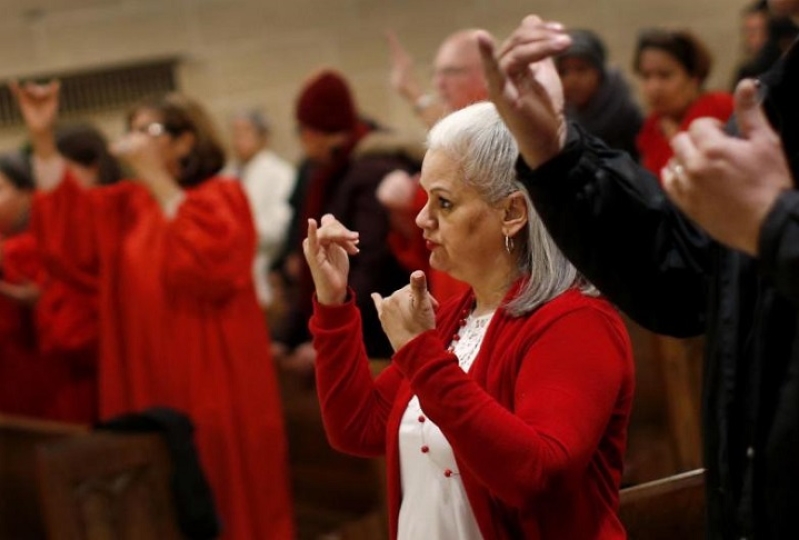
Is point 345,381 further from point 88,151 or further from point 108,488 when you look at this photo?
point 88,151

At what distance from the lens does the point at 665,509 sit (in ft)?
6.54

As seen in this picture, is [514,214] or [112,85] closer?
[514,214]

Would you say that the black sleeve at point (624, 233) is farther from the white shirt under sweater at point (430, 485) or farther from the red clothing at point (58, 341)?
the red clothing at point (58, 341)

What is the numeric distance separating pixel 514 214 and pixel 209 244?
210cm

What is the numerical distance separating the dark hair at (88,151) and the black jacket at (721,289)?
3.16 m

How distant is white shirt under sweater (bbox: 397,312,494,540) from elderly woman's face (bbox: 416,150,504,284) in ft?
0.38

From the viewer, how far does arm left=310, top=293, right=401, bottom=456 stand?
74.0 inches

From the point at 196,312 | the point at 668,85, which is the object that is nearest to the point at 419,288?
the point at 196,312

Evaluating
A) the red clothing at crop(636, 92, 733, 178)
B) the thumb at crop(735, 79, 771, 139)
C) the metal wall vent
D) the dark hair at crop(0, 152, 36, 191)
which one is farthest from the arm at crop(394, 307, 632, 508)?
the metal wall vent

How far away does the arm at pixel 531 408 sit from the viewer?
1.56m

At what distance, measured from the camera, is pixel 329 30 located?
668 cm

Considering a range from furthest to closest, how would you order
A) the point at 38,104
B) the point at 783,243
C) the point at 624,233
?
the point at 38,104
the point at 624,233
the point at 783,243

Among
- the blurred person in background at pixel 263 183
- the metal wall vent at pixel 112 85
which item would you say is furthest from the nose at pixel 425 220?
the metal wall vent at pixel 112 85

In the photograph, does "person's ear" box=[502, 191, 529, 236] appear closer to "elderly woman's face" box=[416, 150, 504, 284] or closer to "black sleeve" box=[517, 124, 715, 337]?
"elderly woman's face" box=[416, 150, 504, 284]
